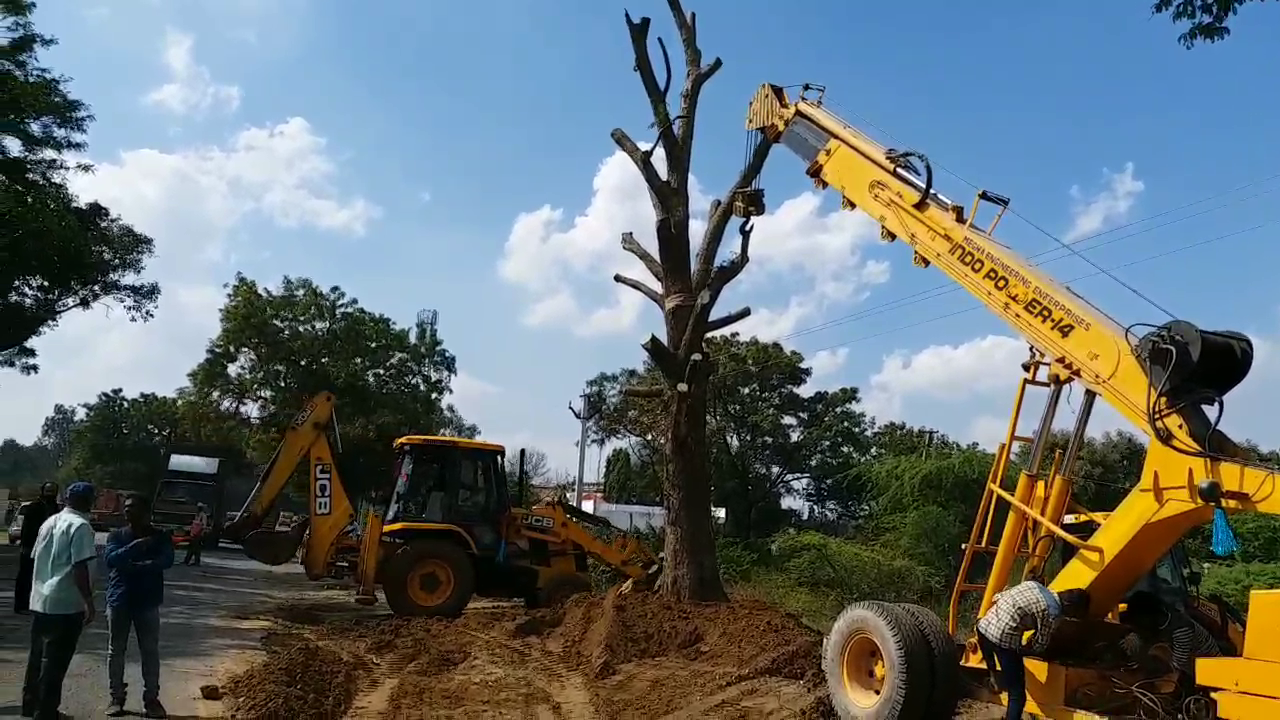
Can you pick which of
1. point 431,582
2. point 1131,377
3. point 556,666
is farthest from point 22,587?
point 1131,377

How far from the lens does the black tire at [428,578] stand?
45.2 ft

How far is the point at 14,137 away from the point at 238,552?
2140 cm

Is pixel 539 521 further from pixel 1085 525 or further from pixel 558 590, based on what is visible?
pixel 1085 525

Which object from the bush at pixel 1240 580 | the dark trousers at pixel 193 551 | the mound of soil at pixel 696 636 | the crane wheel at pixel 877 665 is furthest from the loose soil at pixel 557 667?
the dark trousers at pixel 193 551

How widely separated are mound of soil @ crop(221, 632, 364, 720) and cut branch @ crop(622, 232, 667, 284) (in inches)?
253

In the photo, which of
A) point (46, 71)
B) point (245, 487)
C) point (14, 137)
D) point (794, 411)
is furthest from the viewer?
point (245, 487)

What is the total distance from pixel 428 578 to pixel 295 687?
6.08m

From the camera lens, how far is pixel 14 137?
17672 millimetres

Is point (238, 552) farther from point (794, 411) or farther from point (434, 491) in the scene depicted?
point (434, 491)

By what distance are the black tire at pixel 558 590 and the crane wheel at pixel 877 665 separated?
725cm

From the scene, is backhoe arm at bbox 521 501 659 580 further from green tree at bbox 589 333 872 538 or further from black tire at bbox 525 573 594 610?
green tree at bbox 589 333 872 538

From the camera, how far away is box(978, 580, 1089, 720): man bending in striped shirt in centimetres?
656

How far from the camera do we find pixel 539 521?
15.2 metres

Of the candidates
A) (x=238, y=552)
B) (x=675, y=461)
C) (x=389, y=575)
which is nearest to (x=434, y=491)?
(x=389, y=575)
